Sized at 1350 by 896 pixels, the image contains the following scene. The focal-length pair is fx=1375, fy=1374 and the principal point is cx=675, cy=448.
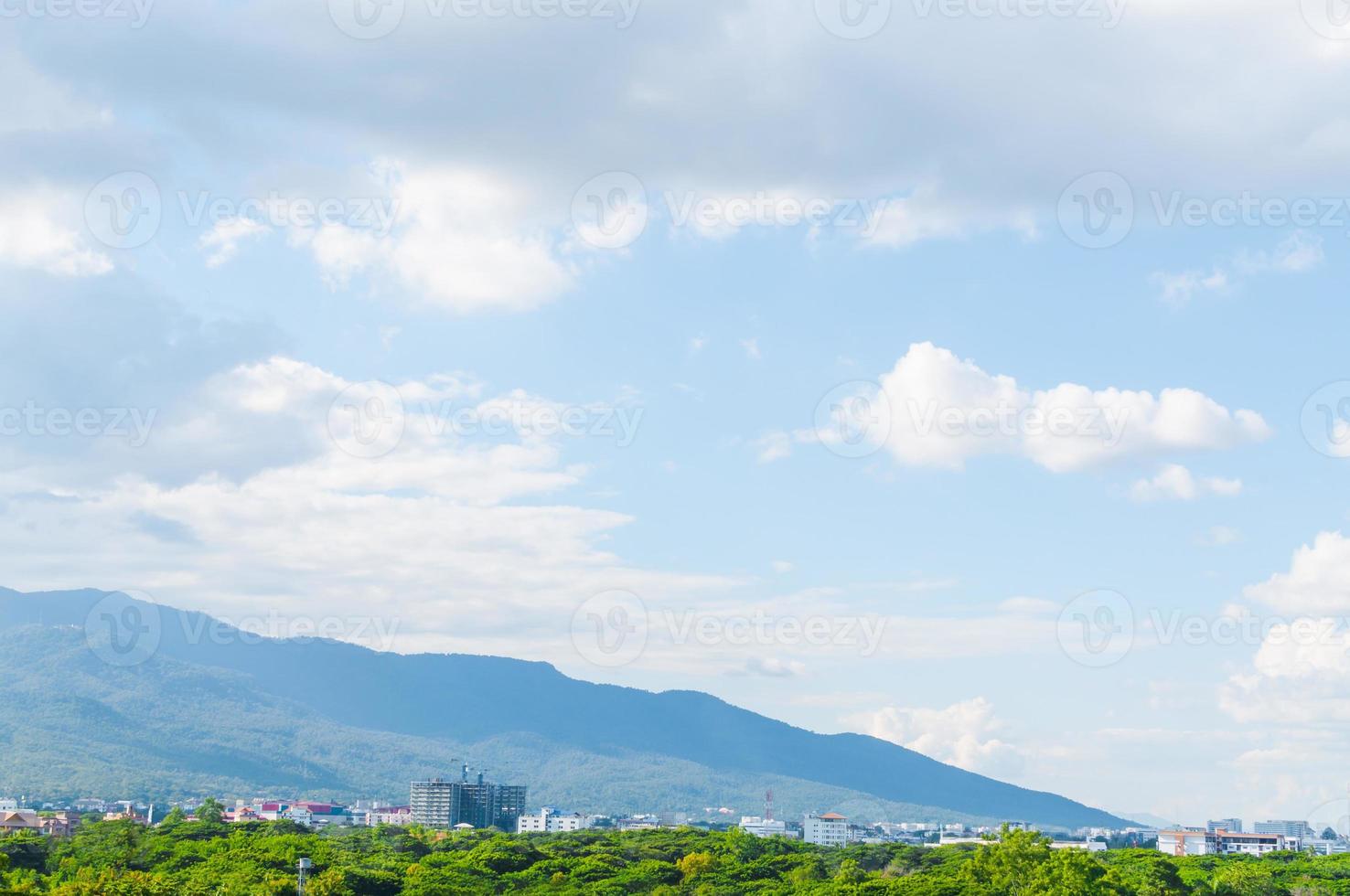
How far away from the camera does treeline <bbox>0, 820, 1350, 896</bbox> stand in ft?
196

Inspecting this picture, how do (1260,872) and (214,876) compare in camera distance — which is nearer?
(214,876)

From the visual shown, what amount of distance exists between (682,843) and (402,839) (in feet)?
76.2

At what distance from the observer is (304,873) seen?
212 feet

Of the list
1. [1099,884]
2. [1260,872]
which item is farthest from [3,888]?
[1260,872]

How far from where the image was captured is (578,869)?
86.6m

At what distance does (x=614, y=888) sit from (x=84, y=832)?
4023 cm

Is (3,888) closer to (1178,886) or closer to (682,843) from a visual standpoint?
(1178,886)

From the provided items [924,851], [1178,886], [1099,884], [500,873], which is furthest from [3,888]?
[924,851]

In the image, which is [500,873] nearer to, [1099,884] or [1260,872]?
[1099,884]

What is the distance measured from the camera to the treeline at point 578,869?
5975 cm

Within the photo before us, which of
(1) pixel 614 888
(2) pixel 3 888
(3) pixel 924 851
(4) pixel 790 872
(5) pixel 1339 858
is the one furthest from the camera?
(3) pixel 924 851

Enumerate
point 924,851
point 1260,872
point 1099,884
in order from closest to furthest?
1. point 1099,884
2. point 1260,872
3. point 924,851

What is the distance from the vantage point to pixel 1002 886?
208ft

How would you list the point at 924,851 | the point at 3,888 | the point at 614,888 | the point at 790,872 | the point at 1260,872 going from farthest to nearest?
the point at 924,851 < the point at 790,872 < the point at 1260,872 < the point at 614,888 < the point at 3,888
